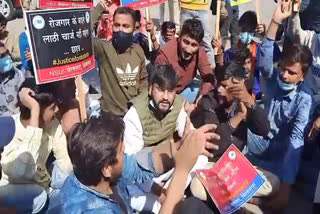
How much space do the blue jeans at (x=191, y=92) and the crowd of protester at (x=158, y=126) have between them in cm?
2

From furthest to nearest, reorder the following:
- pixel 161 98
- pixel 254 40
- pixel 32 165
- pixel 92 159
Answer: pixel 254 40 → pixel 161 98 → pixel 32 165 → pixel 92 159

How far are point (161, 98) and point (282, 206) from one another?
120 cm

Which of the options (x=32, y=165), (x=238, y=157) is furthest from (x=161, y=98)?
(x=32, y=165)

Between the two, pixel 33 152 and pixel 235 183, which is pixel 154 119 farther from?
pixel 33 152

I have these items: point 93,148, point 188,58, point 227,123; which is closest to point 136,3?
point 188,58

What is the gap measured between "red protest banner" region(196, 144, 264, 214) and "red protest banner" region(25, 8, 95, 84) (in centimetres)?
130

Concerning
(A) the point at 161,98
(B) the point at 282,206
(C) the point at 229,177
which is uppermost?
(A) the point at 161,98

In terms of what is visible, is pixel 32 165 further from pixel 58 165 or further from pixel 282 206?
pixel 282 206

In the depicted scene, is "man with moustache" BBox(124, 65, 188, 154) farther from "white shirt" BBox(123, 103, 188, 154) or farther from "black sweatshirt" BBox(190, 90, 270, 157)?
"black sweatshirt" BBox(190, 90, 270, 157)

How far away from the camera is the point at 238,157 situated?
344 centimetres

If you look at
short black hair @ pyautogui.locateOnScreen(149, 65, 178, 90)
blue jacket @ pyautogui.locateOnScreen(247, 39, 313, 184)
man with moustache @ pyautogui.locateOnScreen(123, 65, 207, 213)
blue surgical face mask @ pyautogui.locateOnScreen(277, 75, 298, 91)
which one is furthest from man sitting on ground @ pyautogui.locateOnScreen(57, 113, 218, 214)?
blue surgical face mask @ pyautogui.locateOnScreen(277, 75, 298, 91)

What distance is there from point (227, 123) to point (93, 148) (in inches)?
73.2

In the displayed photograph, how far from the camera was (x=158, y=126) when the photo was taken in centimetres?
418

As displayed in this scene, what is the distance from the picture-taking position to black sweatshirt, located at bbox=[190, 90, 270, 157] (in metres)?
4.05
